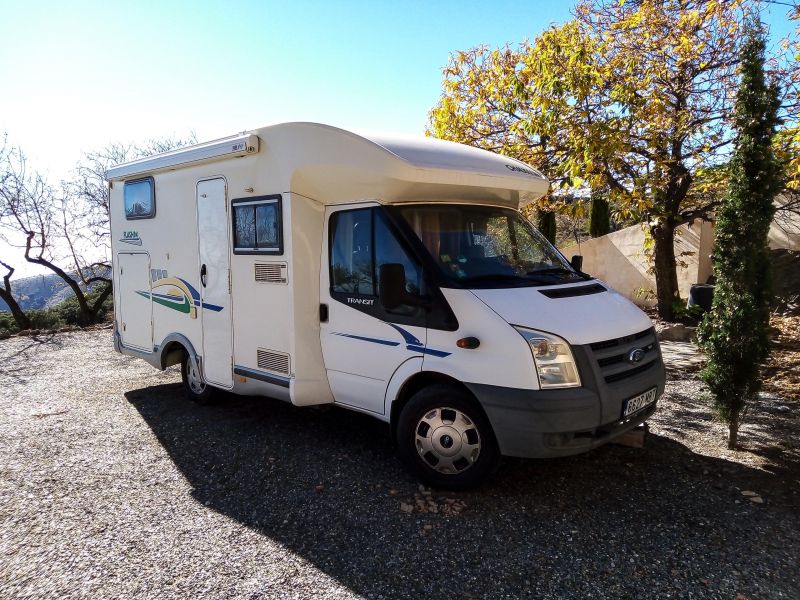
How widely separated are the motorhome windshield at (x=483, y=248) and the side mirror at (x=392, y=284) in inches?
12.5

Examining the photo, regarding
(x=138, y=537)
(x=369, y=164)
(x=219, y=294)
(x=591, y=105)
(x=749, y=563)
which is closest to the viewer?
(x=749, y=563)

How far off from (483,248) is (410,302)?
796mm

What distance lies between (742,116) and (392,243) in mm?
2942

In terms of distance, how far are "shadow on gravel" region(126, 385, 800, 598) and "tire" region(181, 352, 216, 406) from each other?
2.94 feet

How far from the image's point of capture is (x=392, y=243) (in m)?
4.17

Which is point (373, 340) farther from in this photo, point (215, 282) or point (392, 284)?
point (215, 282)

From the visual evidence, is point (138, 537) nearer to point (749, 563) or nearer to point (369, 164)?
point (369, 164)

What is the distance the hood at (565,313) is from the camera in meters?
3.59

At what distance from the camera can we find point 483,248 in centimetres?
431

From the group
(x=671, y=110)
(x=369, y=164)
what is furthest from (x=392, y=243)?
(x=671, y=110)

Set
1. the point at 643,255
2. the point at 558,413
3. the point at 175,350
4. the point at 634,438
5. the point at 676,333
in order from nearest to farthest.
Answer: the point at 558,413, the point at 634,438, the point at 175,350, the point at 676,333, the point at 643,255

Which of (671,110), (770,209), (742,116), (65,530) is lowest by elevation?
(65,530)

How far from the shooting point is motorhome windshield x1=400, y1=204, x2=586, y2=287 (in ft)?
13.3

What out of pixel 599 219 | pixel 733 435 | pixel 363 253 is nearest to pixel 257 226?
pixel 363 253
